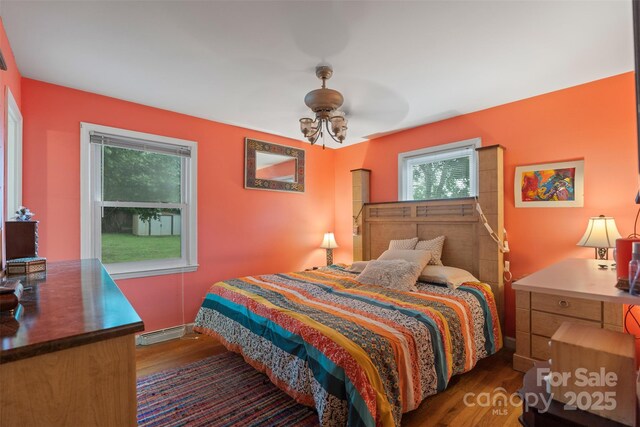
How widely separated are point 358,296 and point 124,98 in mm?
2954

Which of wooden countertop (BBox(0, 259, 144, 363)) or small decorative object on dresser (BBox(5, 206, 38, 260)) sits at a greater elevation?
small decorative object on dresser (BBox(5, 206, 38, 260))

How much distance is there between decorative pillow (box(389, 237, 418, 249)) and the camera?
11.4 ft

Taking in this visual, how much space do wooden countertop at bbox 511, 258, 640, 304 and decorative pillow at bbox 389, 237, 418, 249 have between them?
1597 mm

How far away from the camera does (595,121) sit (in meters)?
2.55

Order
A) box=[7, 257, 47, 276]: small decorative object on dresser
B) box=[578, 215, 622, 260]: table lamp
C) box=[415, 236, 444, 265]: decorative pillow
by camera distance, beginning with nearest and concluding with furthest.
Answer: box=[7, 257, 47, 276]: small decorative object on dresser
box=[578, 215, 622, 260]: table lamp
box=[415, 236, 444, 265]: decorative pillow

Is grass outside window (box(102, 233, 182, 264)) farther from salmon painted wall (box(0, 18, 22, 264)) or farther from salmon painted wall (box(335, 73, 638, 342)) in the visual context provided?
salmon painted wall (box(335, 73, 638, 342))

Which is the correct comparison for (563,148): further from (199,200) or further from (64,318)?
(199,200)

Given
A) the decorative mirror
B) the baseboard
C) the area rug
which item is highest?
the decorative mirror

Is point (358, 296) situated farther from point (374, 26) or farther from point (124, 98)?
point (124, 98)

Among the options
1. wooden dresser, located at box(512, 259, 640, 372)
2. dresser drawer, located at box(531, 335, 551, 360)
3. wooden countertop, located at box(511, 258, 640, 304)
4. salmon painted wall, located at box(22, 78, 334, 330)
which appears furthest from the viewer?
salmon painted wall, located at box(22, 78, 334, 330)

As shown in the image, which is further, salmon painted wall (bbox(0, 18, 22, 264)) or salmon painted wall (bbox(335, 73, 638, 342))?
salmon painted wall (bbox(335, 73, 638, 342))

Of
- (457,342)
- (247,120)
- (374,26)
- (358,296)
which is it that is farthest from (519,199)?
(247,120)

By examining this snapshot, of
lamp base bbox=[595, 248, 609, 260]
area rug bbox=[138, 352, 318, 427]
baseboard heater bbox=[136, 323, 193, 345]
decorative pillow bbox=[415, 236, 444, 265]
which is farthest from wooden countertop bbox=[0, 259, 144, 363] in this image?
lamp base bbox=[595, 248, 609, 260]

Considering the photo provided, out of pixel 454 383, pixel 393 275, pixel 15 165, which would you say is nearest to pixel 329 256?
pixel 393 275
